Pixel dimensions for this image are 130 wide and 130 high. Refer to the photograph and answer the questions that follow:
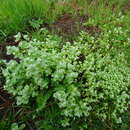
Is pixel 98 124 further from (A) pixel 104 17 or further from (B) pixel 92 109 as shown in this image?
(A) pixel 104 17

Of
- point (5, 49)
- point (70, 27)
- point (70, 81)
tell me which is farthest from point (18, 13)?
point (70, 81)

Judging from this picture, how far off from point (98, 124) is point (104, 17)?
1.77m

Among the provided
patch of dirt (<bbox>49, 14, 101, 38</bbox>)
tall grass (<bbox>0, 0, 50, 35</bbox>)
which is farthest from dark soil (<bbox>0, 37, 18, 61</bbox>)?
patch of dirt (<bbox>49, 14, 101, 38</bbox>)

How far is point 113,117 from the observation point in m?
2.10

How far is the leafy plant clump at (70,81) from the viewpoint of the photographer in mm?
1881

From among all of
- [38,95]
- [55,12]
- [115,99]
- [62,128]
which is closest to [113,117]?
[115,99]

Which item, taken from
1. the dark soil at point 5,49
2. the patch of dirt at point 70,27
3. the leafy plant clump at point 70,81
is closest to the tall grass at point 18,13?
the dark soil at point 5,49

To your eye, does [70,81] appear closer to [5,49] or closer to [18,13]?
[5,49]

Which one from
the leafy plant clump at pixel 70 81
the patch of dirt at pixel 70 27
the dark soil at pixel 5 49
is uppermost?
the patch of dirt at pixel 70 27

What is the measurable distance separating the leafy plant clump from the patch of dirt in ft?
2.28

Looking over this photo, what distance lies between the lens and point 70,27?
3.20 meters

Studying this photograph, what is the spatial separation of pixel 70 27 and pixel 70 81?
151 cm

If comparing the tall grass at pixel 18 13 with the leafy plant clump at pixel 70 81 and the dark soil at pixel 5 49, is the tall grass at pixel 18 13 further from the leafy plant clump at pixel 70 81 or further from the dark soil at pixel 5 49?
the leafy plant clump at pixel 70 81

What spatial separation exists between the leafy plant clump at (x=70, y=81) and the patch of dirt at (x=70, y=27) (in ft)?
2.28
